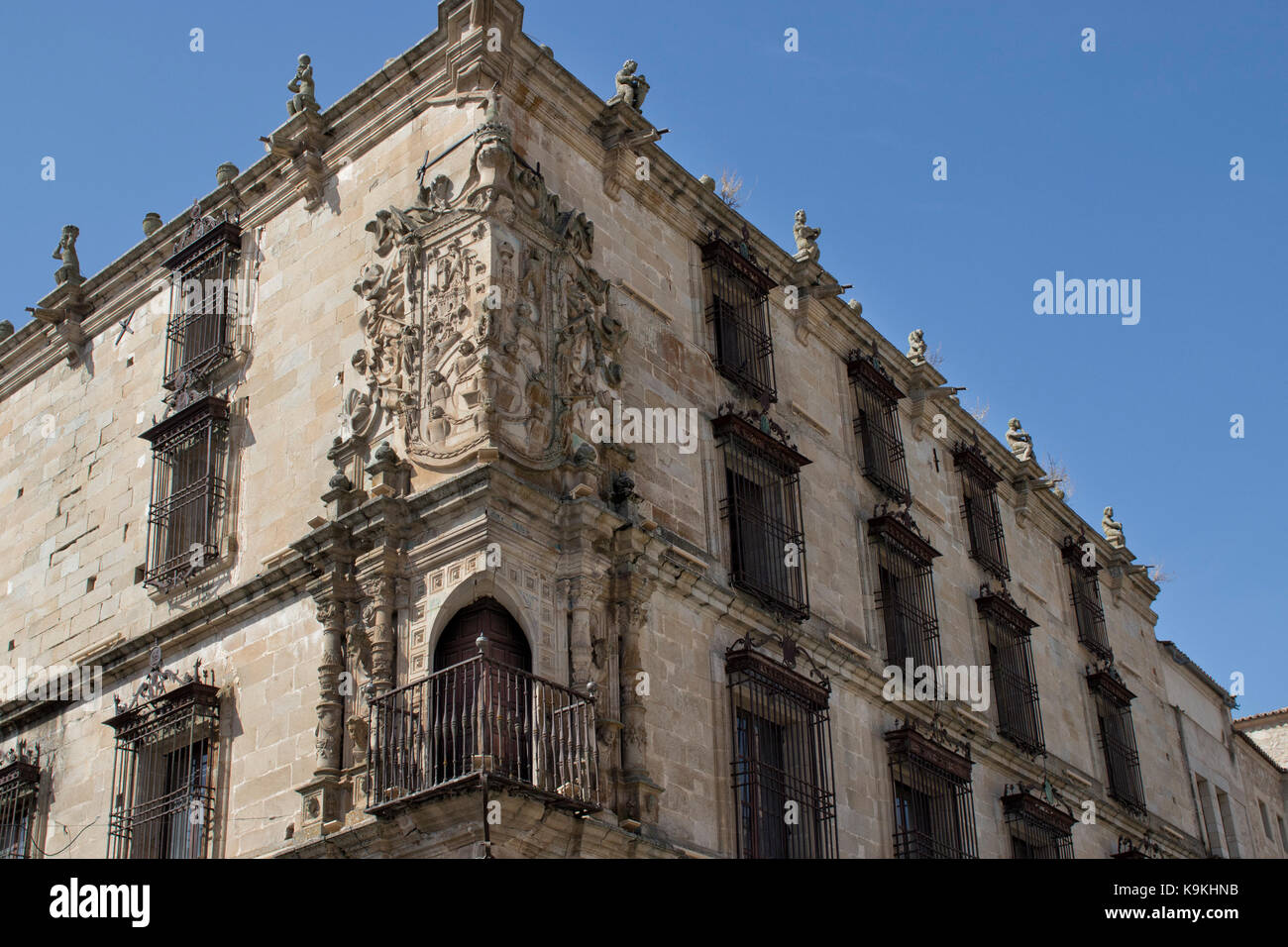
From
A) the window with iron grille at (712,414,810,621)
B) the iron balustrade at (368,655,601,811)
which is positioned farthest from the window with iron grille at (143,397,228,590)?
the window with iron grille at (712,414,810,621)

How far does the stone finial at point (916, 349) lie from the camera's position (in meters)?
23.1

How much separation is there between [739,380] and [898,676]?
13.3ft

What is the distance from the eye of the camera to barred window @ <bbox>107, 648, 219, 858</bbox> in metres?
15.7

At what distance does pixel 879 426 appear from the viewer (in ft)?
70.8

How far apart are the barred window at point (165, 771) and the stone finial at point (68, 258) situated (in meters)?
6.62

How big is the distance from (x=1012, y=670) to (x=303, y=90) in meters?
12.1

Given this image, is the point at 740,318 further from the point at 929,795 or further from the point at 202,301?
the point at 202,301

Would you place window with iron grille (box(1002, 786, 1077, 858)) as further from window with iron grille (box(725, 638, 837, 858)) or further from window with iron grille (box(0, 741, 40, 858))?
window with iron grille (box(0, 741, 40, 858))

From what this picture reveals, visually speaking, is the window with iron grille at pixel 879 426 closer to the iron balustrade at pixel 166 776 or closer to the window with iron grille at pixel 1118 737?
the window with iron grille at pixel 1118 737

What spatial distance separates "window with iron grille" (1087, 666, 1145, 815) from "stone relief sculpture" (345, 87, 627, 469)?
40.1ft

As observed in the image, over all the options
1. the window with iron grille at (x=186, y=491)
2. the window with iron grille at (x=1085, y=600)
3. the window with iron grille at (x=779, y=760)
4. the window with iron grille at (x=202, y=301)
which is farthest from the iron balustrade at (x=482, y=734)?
the window with iron grille at (x=1085, y=600)

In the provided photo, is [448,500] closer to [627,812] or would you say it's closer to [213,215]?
[627,812]
